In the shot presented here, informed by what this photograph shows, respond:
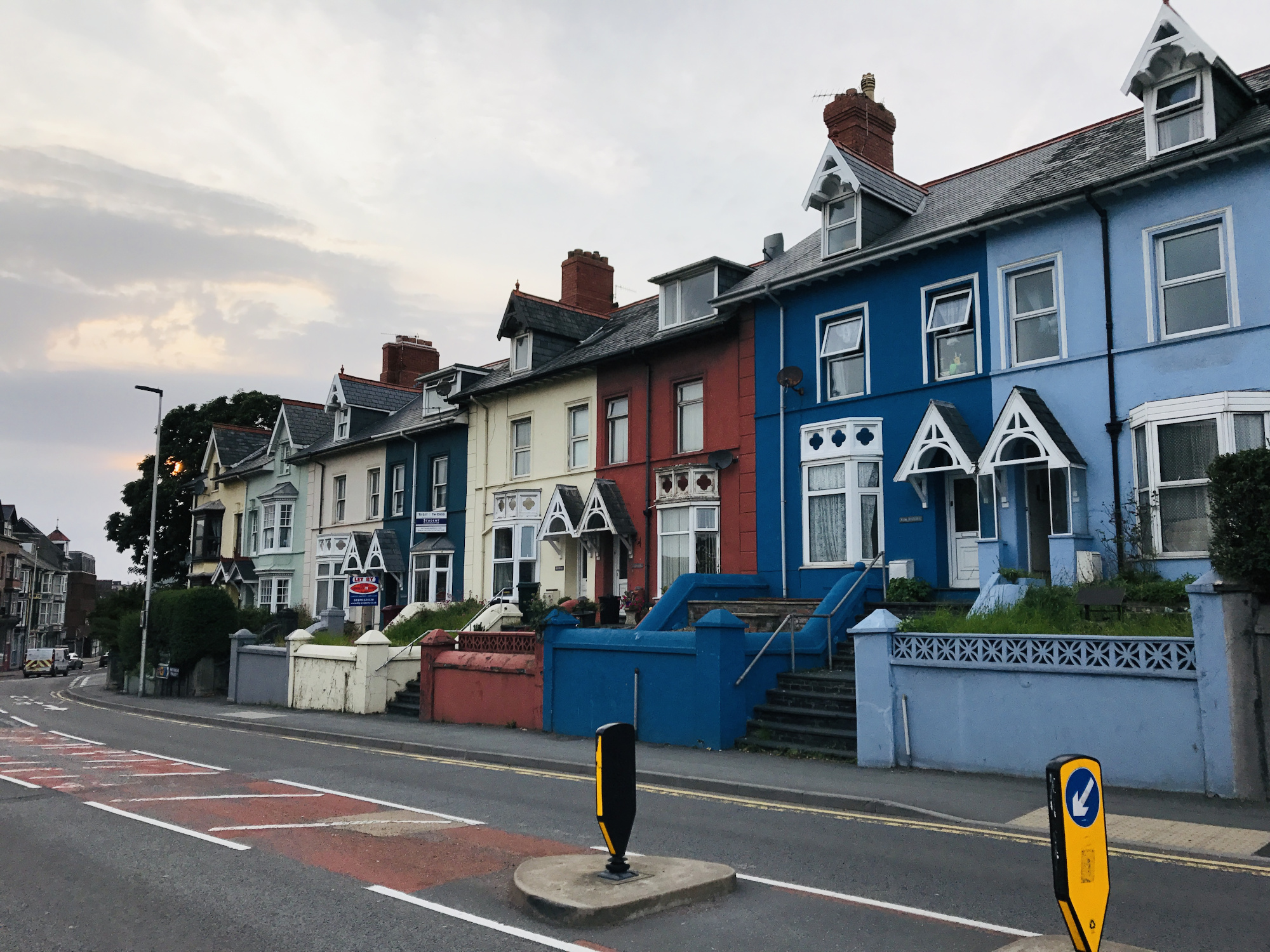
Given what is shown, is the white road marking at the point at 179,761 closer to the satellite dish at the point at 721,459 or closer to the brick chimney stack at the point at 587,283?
the satellite dish at the point at 721,459

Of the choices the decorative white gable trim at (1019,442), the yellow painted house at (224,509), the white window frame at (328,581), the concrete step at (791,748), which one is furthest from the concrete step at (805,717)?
the yellow painted house at (224,509)

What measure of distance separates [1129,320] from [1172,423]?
1.91 m

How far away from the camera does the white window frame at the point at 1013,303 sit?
17016 millimetres

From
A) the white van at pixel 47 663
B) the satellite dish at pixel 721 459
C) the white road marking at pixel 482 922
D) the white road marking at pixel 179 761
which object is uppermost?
the satellite dish at pixel 721 459

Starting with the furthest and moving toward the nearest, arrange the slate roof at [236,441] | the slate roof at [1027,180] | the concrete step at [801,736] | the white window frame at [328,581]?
the slate roof at [236,441] → the white window frame at [328,581] → the slate roof at [1027,180] → the concrete step at [801,736]

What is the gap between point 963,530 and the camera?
1834 centimetres

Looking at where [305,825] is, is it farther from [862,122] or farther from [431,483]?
[431,483]

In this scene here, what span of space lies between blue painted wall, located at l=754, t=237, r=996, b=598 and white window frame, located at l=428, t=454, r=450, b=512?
528 inches

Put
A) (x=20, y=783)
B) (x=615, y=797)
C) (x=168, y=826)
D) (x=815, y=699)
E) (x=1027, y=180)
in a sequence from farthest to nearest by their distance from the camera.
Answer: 1. (x=1027, y=180)
2. (x=815, y=699)
3. (x=20, y=783)
4. (x=168, y=826)
5. (x=615, y=797)

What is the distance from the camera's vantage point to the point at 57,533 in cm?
11756

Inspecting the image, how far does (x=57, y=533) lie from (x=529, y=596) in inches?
4440

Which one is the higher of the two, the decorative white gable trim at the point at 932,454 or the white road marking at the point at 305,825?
the decorative white gable trim at the point at 932,454

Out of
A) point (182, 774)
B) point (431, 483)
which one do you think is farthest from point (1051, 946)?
point (431, 483)

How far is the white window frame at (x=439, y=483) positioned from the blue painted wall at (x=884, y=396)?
13406 millimetres
